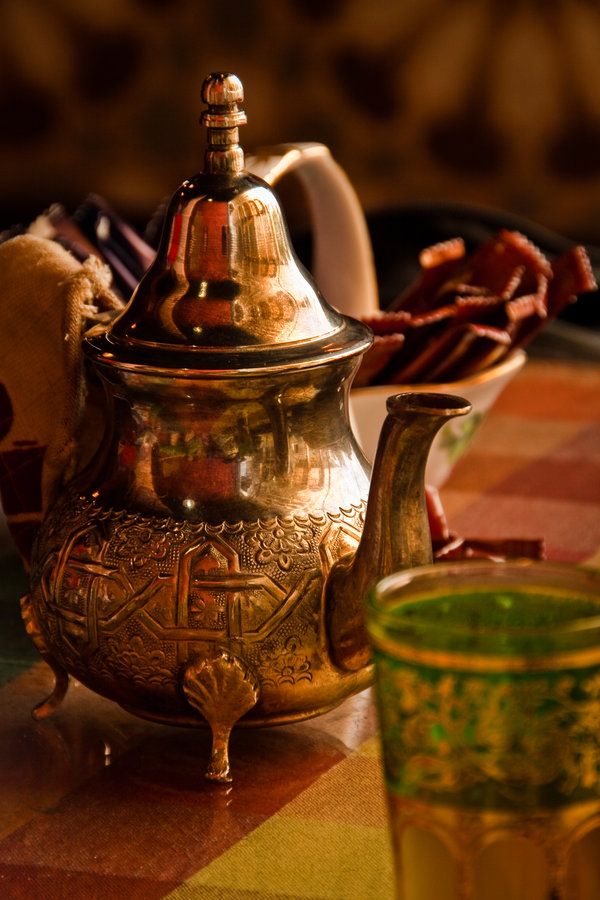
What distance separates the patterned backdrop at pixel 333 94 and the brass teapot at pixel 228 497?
1.73m

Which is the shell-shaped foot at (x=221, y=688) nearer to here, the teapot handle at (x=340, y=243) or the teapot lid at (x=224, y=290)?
the teapot lid at (x=224, y=290)

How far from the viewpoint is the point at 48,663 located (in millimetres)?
657

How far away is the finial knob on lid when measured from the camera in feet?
1.92

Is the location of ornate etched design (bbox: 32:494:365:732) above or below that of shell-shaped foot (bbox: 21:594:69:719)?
above

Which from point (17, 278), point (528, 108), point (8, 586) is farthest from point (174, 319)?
point (528, 108)

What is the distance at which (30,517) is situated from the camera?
0.75m

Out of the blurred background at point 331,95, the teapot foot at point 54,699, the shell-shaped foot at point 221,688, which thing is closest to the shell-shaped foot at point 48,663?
the teapot foot at point 54,699

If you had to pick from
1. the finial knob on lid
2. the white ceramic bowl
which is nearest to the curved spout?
the finial knob on lid

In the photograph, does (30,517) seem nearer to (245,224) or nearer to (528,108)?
(245,224)

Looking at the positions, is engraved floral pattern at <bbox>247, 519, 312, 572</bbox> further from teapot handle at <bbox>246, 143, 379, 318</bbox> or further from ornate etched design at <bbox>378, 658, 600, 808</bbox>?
teapot handle at <bbox>246, 143, 379, 318</bbox>

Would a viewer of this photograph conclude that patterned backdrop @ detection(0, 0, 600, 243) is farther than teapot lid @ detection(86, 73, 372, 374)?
Yes

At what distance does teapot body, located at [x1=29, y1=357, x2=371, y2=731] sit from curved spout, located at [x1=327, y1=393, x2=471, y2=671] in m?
0.02

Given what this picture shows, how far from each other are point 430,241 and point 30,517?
1125 millimetres

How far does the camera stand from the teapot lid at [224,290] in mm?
568
